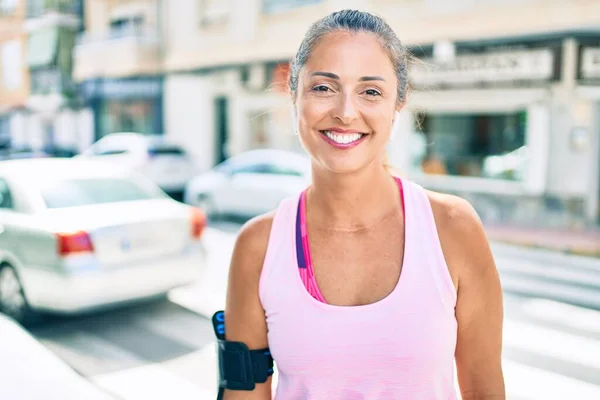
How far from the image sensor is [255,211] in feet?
41.9

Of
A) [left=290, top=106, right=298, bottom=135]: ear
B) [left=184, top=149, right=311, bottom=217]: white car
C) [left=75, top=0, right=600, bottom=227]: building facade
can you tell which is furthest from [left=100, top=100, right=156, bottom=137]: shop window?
[left=290, top=106, right=298, bottom=135]: ear

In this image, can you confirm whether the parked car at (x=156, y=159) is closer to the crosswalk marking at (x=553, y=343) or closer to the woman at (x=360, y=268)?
the crosswalk marking at (x=553, y=343)

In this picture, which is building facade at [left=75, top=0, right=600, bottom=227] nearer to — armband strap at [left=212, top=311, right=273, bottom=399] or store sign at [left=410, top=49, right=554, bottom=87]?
store sign at [left=410, top=49, right=554, bottom=87]

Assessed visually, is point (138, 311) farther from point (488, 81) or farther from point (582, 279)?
point (488, 81)

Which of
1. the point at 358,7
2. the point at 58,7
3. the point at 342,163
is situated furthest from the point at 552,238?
the point at 58,7

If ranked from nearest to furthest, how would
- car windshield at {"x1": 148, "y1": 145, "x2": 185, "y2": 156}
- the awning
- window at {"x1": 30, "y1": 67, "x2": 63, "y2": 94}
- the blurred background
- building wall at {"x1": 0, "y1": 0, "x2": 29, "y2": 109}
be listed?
the blurred background → car windshield at {"x1": 148, "y1": 145, "x2": 185, "y2": 156} → the awning → window at {"x1": 30, "y1": 67, "x2": 63, "y2": 94} → building wall at {"x1": 0, "y1": 0, "x2": 29, "y2": 109}

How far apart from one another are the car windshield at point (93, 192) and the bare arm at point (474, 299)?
17.5 ft

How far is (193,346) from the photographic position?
5.41 meters

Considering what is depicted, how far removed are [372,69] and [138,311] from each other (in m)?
5.49

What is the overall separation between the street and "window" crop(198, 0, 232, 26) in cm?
1478

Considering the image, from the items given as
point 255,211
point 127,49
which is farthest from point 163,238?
point 127,49

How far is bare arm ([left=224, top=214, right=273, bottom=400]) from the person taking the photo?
1619 mm

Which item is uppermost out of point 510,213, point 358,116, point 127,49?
point 127,49

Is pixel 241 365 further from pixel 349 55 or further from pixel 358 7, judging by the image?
pixel 358 7
